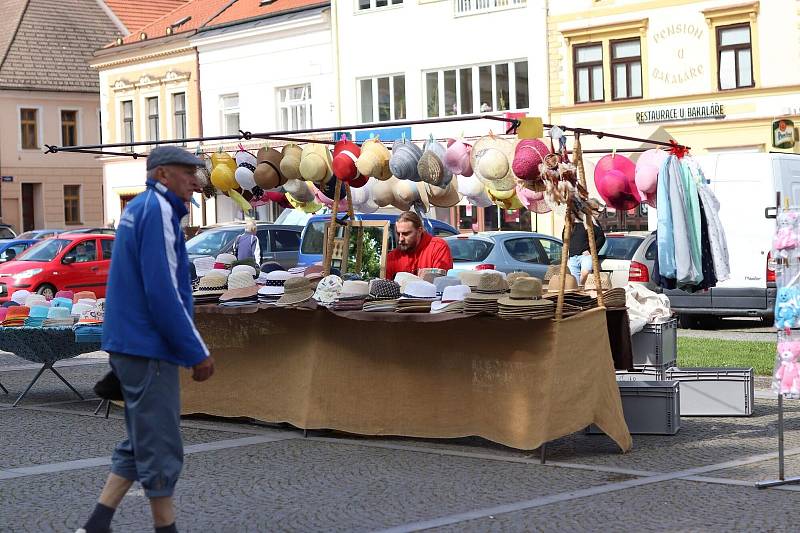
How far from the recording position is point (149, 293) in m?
5.94

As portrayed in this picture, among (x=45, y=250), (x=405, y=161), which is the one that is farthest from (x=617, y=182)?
(x=45, y=250)

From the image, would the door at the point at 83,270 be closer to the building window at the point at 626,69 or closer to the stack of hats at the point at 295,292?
the building window at the point at 626,69

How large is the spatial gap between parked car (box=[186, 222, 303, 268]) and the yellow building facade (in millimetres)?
7637

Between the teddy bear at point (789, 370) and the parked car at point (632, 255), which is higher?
the parked car at point (632, 255)

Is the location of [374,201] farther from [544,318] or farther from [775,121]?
[775,121]

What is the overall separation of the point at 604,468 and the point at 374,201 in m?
4.87

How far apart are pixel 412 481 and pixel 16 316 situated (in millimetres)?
5355

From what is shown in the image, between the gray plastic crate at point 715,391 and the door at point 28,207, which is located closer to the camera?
the gray plastic crate at point 715,391

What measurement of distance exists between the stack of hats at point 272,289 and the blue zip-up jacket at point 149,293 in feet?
14.3

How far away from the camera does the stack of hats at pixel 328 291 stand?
32.9 feet

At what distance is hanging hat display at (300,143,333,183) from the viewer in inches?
474

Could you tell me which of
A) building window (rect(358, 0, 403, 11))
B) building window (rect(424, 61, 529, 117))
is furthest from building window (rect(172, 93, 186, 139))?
building window (rect(424, 61, 529, 117))

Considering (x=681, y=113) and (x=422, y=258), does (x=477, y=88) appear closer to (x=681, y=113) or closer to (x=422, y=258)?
(x=681, y=113)

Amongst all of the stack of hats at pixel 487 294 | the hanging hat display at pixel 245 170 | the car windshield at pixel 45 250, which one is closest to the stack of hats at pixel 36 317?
the hanging hat display at pixel 245 170
